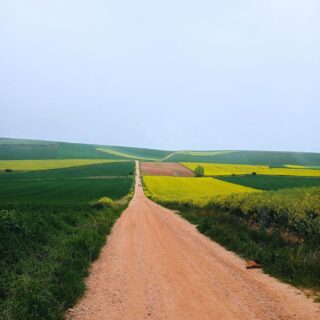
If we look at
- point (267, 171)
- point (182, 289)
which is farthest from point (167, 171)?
point (182, 289)

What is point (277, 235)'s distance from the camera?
58.6ft

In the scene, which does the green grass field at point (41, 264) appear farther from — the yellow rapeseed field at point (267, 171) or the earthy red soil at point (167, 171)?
the yellow rapeseed field at point (267, 171)

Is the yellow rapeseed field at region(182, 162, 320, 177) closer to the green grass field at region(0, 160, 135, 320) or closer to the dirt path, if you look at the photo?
the green grass field at region(0, 160, 135, 320)

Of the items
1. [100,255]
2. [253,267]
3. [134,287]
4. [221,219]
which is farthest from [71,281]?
[221,219]

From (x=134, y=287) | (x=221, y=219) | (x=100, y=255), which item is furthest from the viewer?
(x=221, y=219)

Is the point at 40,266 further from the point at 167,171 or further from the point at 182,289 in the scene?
the point at 167,171

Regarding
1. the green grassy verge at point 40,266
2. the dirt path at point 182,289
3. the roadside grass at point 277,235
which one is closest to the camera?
the green grassy verge at point 40,266

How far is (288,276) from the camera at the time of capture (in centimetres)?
1278

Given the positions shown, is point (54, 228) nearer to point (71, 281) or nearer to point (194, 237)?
point (194, 237)

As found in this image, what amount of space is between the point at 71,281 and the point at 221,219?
51.9ft

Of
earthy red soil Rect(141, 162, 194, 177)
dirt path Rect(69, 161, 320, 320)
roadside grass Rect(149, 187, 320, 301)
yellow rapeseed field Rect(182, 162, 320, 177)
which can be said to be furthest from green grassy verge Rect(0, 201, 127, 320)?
yellow rapeseed field Rect(182, 162, 320, 177)

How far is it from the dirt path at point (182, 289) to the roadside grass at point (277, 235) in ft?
2.68

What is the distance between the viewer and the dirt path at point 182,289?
9.34 metres

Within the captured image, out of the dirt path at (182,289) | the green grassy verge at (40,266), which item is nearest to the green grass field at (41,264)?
the green grassy verge at (40,266)
